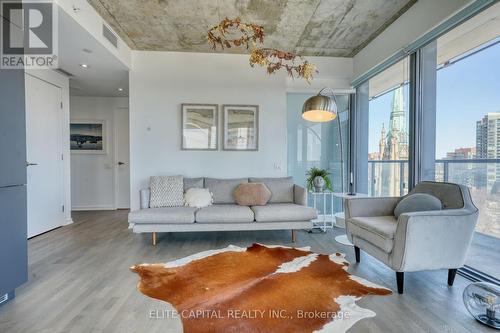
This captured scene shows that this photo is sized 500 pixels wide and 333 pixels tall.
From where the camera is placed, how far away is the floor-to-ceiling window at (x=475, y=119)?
2445 mm

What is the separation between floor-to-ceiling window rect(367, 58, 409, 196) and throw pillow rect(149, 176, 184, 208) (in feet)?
10.5

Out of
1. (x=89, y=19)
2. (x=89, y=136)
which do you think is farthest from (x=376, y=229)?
(x=89, y=136)

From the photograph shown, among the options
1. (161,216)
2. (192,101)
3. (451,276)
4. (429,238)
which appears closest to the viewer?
(429,238)

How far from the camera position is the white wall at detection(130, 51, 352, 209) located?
4.22 m

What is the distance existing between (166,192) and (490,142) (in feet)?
12.8

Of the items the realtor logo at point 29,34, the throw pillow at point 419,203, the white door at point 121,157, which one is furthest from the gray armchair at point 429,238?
the white door at point 121,157

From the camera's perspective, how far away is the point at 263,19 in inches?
131

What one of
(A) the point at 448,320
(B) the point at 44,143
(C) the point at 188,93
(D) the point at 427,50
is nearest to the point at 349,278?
(A) the point at 448,320

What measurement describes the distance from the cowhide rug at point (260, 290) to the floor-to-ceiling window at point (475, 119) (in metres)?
1.57

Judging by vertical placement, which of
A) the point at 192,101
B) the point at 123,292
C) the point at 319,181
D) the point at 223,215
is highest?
the point at 192,101

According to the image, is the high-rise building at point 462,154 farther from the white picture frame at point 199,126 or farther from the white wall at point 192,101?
the white picture frame at point 199,126

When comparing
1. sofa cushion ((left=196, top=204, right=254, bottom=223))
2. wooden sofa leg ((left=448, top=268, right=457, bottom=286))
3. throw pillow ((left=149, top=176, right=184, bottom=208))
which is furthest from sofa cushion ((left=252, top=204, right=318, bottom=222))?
wooden sofa leg ((left=448, top=268, right=457, bottom=286))

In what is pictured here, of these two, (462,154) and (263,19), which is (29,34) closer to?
(263,19)

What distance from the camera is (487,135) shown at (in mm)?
2469
